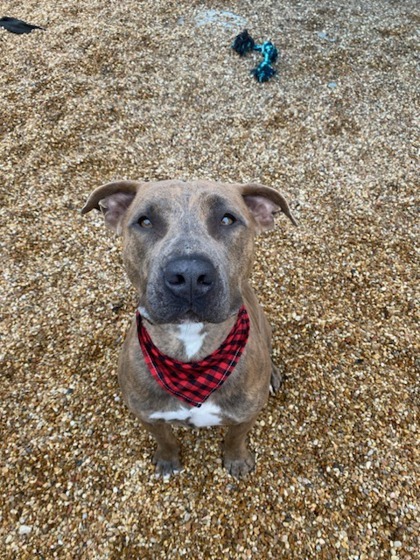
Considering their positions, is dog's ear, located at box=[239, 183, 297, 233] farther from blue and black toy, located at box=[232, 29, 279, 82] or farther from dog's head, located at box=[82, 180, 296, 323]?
blue and black toy, located at box=[232, 29, 279, 82]

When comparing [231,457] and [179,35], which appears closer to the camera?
[231,457]

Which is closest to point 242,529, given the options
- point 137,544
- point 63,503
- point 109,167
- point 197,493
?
point 197,493

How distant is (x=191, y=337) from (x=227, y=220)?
2.40 ft

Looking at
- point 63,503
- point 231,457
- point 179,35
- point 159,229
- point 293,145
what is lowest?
point 63,503

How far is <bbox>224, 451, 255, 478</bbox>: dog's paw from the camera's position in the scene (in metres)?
3.45

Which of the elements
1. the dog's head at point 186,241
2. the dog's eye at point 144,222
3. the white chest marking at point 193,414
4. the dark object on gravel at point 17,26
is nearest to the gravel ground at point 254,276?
the dark object on gravel at point 17,26

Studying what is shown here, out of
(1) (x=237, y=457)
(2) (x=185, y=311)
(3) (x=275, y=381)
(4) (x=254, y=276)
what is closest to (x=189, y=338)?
(2) (x=185, y=311)

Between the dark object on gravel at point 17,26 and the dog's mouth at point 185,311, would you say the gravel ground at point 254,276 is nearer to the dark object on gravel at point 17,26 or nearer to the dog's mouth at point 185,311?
the dark object on gravel at point 17,26

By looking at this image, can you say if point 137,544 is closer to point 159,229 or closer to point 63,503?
point 63,503

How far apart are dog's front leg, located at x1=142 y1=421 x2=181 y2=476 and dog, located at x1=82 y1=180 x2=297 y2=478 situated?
0.02 metres

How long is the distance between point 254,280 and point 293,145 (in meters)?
2.62

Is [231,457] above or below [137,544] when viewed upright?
above

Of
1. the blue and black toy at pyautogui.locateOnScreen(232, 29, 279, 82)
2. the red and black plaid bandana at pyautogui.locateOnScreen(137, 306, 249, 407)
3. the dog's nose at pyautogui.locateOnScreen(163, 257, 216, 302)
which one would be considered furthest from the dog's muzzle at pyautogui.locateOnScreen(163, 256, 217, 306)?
the blue and black toy at pyautogui.locateOnScreen(232, 29, 279, 82)

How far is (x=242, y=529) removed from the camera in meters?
3.23
